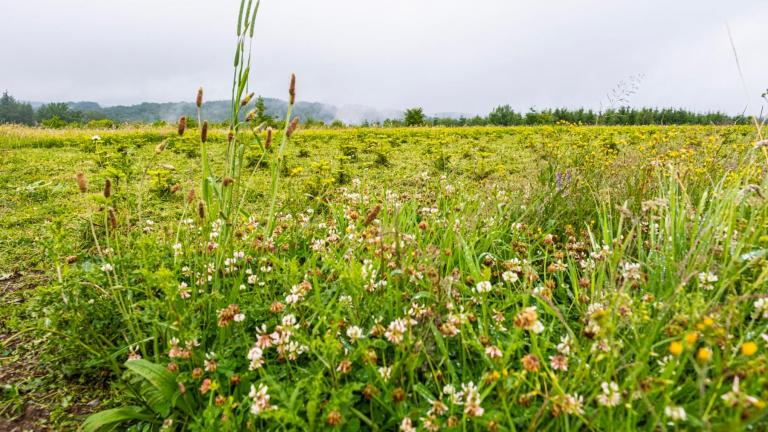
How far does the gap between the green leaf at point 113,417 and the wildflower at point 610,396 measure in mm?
1239

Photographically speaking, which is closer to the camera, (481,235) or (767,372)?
(767,372)

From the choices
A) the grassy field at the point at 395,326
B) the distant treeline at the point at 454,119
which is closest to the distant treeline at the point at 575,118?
the distant treeline at the point at 454,119

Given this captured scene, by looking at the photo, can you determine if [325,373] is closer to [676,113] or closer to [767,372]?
[767,372]

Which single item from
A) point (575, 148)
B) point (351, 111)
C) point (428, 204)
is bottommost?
point (428, 204)

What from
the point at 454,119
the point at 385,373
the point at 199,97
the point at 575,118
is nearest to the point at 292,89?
the point at 199,97

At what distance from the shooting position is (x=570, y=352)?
113cm

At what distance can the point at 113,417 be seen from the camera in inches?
46.5

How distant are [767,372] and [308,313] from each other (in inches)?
48.6

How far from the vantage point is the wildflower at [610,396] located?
88cm

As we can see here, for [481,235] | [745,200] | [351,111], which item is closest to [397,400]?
[481,235]

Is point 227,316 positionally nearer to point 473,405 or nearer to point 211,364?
point 211,364

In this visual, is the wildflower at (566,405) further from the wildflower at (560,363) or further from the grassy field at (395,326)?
the wildflower at (560,363)

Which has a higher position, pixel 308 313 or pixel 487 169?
pixel 487 169

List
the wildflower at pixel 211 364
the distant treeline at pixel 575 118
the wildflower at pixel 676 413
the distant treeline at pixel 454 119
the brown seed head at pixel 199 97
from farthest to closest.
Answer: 1. the distant treeline at pixel 575 118
2. the distant treeline at pixel 454 119
3. the brown seed head at pixel 199 97
4. the wildflower at pixel 211 364
5. the wildflower at pixel 676 413
